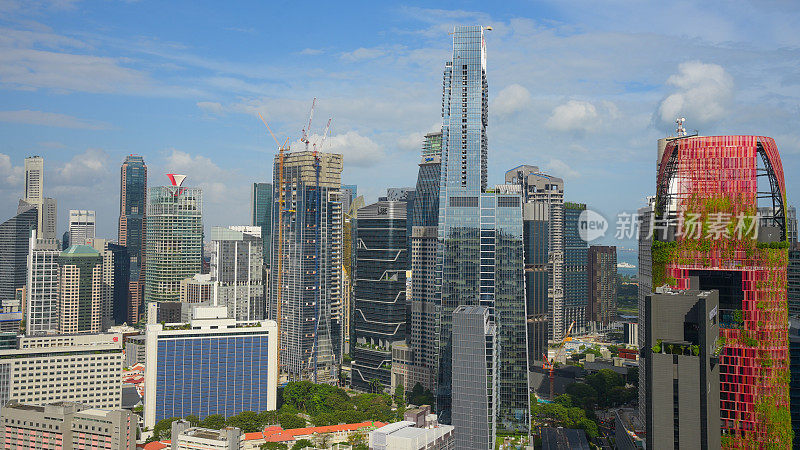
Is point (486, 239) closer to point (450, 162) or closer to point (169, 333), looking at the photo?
point (450, 162)

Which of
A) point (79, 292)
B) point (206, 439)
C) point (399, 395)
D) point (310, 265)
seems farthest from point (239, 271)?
point (206, 439)

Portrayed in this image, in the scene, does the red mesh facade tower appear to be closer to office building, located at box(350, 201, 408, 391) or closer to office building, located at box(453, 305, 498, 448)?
office building, located at box(453, 305, 498, 448)

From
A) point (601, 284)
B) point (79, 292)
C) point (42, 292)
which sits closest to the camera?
point (42, 292)

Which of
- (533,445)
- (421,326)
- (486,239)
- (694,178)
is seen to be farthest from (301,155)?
(694,178)

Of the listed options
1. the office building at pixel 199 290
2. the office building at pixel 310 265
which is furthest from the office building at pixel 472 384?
the office building at pixel 199 290

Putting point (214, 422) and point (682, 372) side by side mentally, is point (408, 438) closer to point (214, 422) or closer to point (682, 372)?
point (682, 372)

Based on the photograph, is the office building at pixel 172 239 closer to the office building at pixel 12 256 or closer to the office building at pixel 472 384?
the office building at pixel 12 256

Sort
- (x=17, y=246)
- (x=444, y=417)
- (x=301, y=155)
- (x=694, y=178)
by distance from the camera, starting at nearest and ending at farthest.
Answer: (x=694, y=178) → (x=444, y=417) → (x=301, y=155) → (x=17, y=246)
